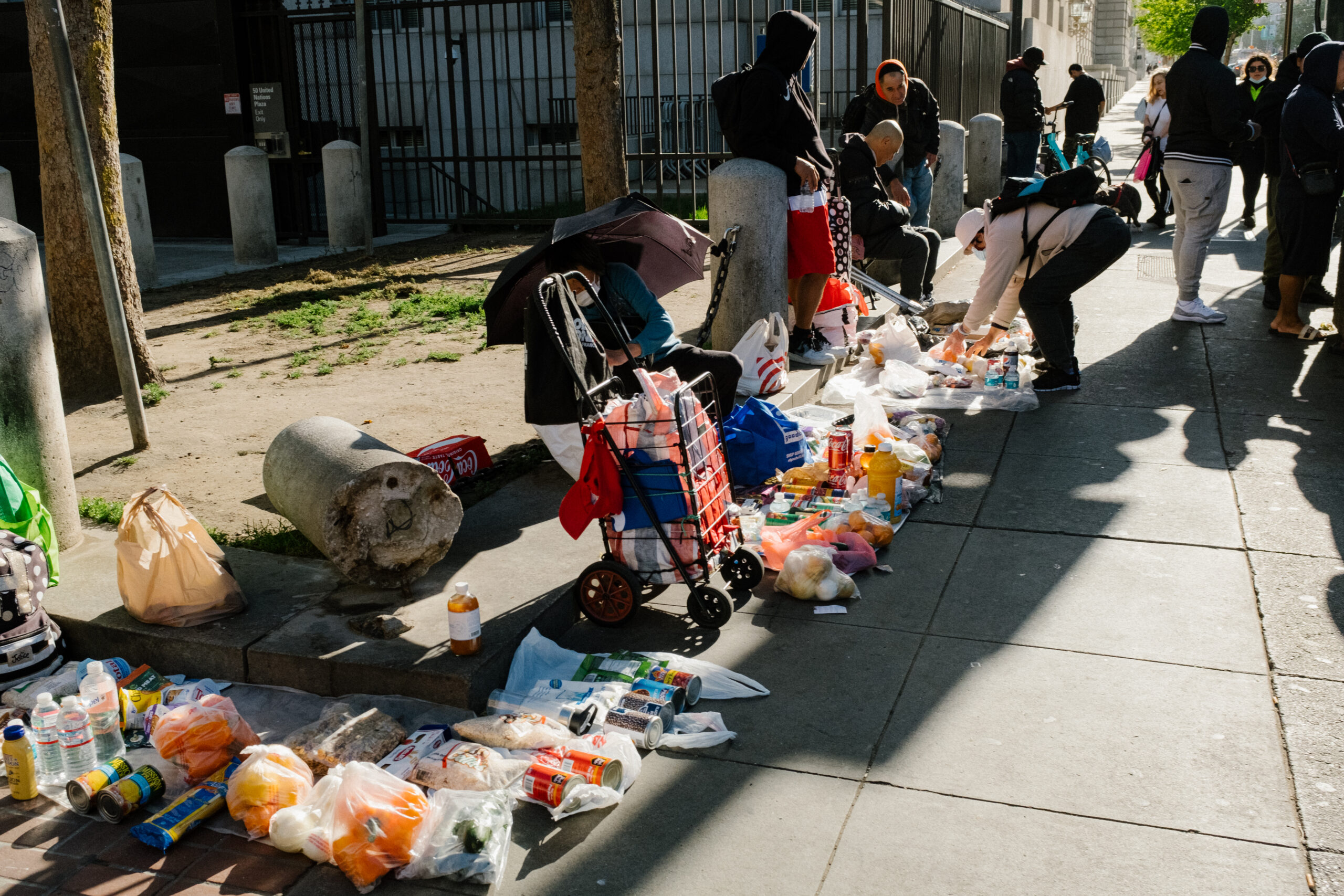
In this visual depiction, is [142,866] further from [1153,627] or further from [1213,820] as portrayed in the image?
[1153,627]

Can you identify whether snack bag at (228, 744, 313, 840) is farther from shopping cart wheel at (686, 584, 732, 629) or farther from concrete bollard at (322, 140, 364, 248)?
concrete bollard at (322, 140, 364, 248)

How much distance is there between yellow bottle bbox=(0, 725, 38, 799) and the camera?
3.56 metres

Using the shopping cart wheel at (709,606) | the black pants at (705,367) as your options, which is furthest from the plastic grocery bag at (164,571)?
the black pants at (705,367)

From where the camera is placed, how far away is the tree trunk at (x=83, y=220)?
288 inches

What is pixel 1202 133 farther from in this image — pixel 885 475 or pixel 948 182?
pixel 948 182

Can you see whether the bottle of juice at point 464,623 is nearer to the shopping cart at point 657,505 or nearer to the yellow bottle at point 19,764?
the shopping cart at point 657,505

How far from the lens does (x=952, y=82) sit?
16688 mm

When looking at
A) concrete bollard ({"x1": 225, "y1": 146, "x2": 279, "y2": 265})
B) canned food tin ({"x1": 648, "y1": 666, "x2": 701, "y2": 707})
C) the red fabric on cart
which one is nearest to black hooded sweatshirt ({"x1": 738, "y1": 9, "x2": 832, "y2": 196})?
the red fabric on cart

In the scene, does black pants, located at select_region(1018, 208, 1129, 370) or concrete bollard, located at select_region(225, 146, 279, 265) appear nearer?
black pants, located at select_region(1018, 208, 1129, 370)

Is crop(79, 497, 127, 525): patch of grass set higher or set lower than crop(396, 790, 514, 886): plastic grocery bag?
higher

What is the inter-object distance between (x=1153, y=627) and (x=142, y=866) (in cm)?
348

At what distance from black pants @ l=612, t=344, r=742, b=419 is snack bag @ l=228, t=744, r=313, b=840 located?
2.66 metres

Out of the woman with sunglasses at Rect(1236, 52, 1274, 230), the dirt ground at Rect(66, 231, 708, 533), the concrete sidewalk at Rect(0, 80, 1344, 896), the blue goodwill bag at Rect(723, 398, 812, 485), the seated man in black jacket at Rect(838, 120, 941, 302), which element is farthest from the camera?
the woman with sunglasses at Rect(1236, 52, 1274, 230)

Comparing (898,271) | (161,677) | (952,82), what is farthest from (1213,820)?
(952,82)
